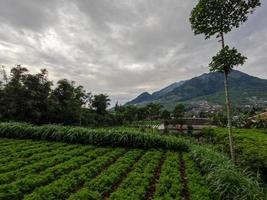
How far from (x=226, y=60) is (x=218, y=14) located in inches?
99.5

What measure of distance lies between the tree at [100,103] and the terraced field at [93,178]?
49.3 meters

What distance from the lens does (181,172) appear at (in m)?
12.2

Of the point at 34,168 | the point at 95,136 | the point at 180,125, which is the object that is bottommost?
the point at 34,168

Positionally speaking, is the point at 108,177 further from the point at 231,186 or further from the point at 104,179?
the point at 231,186

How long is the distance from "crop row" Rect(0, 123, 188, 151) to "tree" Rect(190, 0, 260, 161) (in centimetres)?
583

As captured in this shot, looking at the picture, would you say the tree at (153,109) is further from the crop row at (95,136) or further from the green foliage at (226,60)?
the green foliage at (226,60)

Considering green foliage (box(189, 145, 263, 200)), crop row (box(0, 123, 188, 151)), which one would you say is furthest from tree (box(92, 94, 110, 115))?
green foliage (box(189, 145, 263, 200))

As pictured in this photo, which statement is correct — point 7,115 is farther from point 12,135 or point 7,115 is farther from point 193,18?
point 193,18

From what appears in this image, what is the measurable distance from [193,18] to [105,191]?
10551 mm

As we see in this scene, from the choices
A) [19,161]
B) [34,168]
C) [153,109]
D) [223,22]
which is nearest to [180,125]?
[153,109]

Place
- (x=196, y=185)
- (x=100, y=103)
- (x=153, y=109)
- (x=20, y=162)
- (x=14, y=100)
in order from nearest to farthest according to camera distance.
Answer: (x=196, y=185)
(x=20, y=162)
(x=14, y=100)
(x=100, y=103)
(x=153, y=109)

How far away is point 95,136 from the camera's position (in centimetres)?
1889

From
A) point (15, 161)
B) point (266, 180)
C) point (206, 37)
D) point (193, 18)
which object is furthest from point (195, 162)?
point (15, 161)

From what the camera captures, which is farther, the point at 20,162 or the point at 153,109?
the point at 153,109
